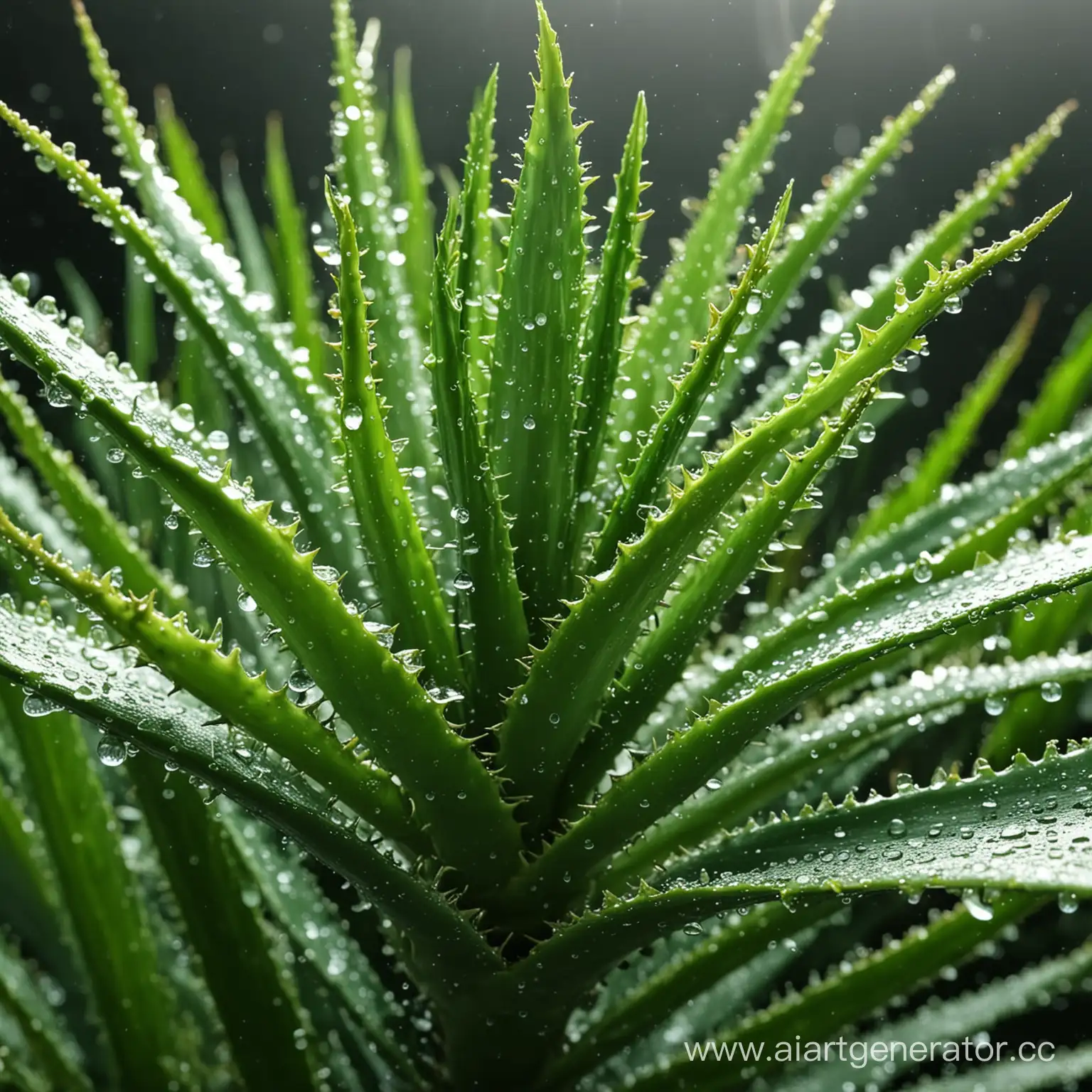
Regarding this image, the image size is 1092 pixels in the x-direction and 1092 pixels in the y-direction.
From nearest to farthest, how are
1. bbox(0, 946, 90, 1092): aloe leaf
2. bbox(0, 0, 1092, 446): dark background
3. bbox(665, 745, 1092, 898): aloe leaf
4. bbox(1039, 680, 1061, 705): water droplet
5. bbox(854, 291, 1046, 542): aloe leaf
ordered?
bbox(665, 745, 1092, 898): aloe leaf
bbox(1039, 680, 1061, 705): water droplet
bbox(0, 946, 90, 1092): aloe leaf
bbox(854, 291, 1046, 542): aloe leaf
bbox(0, 0, 1092, 446): dark background

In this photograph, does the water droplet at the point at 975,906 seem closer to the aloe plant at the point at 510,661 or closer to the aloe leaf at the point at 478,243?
the aloe plant at the point at 510,661

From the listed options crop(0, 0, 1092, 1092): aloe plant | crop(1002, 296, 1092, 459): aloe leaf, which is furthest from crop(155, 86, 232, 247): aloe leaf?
crop(1002, 296, 1092, 459): aloe leaf

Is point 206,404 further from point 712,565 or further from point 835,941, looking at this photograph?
point 835,941

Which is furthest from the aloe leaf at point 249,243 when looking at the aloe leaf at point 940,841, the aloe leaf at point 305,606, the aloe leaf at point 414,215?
the aloe leaf at point 940,841

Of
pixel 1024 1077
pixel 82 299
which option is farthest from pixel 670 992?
pixel 82 299

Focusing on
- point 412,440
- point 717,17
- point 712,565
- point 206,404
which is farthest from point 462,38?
point 712,565

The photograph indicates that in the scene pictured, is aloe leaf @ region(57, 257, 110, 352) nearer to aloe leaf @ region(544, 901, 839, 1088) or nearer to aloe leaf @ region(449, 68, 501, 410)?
aloe leaf @ region(449, 68, 501, 410)

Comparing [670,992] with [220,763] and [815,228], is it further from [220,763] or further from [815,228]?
[815,228]
